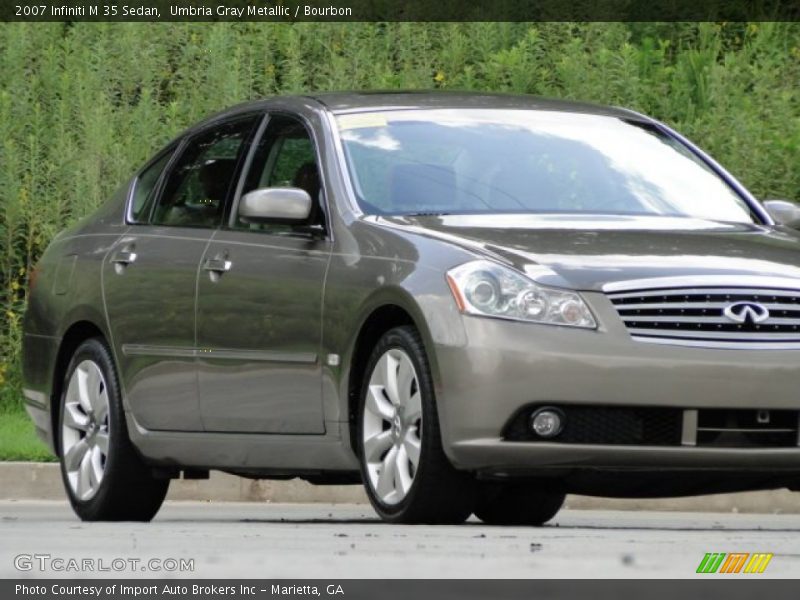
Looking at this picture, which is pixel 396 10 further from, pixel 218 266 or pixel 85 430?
pixel 218 266

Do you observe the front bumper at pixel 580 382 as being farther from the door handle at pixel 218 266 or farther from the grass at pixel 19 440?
the grass at pixel 19 440

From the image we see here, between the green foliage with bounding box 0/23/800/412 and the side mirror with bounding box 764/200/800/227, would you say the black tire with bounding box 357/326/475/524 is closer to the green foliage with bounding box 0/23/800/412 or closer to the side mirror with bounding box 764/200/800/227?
the side mirror with bounding box 764/200/800/227

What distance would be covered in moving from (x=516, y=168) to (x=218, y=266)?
129cm

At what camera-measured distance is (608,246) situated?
7.84m

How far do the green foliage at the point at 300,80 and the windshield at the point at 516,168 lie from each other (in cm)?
758

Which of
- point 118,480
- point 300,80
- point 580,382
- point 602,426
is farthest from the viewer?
point 300,80

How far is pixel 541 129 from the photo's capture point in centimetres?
916

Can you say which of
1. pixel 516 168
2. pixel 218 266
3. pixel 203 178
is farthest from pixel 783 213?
pixel 203 178

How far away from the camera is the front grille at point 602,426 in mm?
7555

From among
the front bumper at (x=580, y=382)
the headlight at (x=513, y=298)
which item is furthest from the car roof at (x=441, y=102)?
the front bumper at (x=580, y=382)

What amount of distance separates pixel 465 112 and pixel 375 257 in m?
1.28
